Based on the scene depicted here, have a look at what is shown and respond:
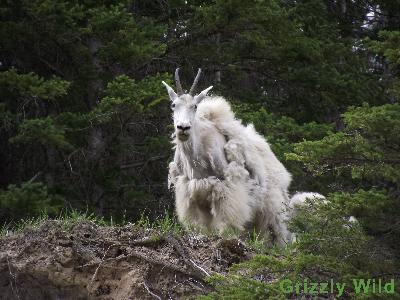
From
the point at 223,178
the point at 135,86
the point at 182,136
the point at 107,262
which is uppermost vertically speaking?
the point at 135,86

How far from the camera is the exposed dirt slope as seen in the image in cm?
699

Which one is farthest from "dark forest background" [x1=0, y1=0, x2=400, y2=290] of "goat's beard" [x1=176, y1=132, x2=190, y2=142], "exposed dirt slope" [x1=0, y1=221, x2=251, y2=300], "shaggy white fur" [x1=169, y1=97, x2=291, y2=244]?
"exposed dirt slope" [x1=0, y1=221, x2=251, y2=300]

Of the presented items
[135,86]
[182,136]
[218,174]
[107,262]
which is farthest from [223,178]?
[135,86]

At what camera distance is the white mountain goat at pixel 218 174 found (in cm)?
980

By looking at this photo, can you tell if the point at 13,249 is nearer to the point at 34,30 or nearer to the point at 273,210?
the point at 273,210

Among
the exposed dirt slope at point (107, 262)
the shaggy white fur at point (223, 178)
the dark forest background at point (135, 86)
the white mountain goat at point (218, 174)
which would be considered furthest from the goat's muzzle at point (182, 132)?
the dark forest background at point (135, 86)

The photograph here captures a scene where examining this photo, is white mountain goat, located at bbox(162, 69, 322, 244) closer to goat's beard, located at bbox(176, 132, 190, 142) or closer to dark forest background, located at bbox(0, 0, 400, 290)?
goat's beard, located at bbox(176, 132, 190, 142)

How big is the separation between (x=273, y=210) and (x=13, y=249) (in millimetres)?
4075

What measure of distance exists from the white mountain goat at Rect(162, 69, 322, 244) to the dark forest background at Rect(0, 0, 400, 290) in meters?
1.45

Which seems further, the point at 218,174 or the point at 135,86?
the point at 135,86

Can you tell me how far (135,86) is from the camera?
12883mm

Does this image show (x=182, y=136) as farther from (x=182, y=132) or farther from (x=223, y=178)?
(x=223, y=178)

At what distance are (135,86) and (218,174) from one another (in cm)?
335

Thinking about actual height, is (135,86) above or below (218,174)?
above
